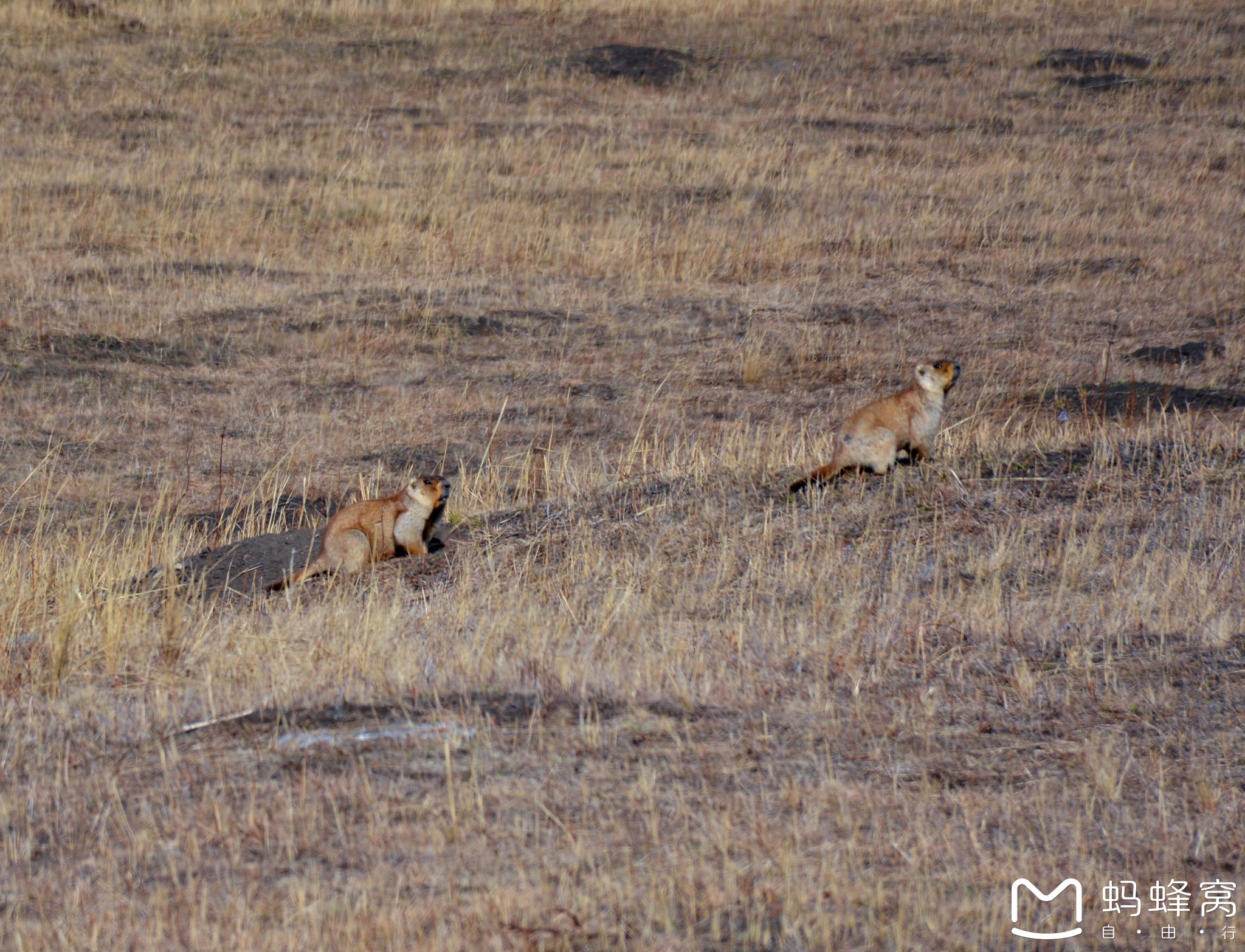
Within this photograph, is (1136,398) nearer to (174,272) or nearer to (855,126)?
(174,272)

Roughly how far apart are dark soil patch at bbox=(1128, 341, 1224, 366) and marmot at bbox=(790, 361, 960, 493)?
667 cm

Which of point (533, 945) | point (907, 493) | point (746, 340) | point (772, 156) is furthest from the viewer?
point (772, 156)

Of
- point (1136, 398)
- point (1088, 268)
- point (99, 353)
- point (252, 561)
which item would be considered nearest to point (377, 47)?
point (99, 353)

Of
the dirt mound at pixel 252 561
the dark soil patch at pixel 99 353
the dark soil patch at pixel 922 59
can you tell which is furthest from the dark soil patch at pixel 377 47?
the dirt mound at pixel 252 561

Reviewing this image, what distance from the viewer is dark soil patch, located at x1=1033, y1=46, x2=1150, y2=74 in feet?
81.9

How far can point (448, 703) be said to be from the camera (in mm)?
5176

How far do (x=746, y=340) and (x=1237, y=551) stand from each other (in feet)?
27.3

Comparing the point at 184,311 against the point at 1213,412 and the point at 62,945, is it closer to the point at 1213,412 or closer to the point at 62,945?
A: the point at 1213,412

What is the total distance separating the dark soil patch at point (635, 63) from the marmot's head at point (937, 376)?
17.3m

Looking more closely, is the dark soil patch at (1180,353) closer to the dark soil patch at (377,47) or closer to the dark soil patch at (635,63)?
the dark soil patch at (635,63)

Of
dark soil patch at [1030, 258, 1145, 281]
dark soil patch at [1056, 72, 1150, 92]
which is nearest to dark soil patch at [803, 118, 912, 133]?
dark soil patch at [1056, 72, 1150, 92]

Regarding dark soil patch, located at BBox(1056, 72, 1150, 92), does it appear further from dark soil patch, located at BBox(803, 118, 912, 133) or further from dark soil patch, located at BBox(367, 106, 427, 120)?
dark soil patch, located at BBox(367, 106, 427, 120)

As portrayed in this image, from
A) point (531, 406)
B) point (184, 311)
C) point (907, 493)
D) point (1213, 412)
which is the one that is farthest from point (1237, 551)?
point (184, 311)

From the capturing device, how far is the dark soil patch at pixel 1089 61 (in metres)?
25.0
